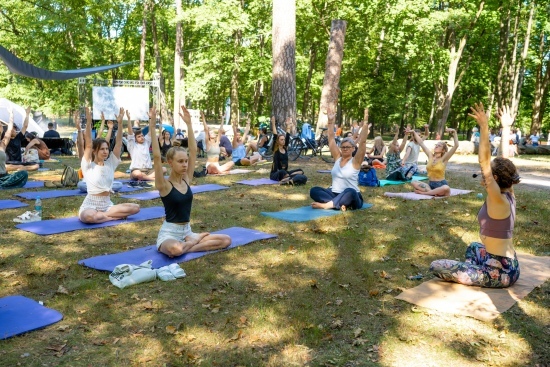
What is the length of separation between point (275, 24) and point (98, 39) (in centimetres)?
1783

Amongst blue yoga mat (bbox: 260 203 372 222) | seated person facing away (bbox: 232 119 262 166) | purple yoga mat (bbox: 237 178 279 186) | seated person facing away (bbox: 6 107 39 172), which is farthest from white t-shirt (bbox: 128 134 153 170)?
blue yoga mat (bbox: 260 203 372 222)

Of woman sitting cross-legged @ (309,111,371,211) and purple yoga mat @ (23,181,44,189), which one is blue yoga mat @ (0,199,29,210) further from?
woman sitting cross-legged @ (309,111,371,211)

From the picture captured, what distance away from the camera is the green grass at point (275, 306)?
3.01 m

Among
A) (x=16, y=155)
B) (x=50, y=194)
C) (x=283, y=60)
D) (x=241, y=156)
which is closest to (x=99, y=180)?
(x=50, y=194)

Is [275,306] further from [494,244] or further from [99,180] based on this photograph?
[99,180]

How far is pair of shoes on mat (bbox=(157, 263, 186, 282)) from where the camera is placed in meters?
4.32

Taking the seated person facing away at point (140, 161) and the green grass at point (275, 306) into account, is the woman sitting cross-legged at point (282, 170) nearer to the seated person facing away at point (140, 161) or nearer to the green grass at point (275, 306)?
the seated person facing away at point (140, 161)

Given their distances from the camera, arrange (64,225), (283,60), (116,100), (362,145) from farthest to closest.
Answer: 1. (116,100)
2. (283,60)
3. (362,145)
4. (64,225)

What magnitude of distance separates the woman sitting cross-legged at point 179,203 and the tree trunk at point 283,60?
1022 cm

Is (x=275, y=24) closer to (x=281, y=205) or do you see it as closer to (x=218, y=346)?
(x=281, y=205)

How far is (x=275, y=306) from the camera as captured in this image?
3.77 metres

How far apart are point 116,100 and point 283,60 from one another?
9.31 m

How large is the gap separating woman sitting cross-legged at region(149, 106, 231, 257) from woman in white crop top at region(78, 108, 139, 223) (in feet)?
5.76

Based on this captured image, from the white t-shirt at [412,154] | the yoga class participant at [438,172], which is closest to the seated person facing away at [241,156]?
the white t-shirt at [412,154]
